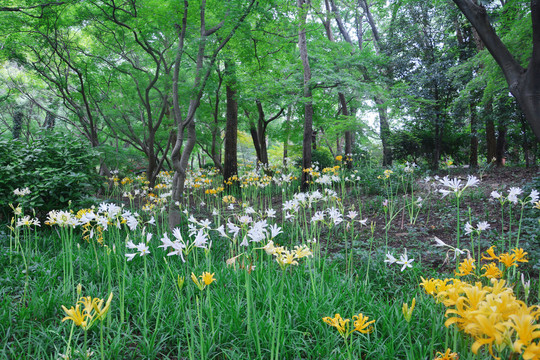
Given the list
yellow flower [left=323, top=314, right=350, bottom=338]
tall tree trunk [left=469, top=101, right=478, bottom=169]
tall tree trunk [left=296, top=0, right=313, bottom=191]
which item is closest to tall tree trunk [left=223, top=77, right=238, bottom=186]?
tall tree trunk [left=296, top=0, right=313, bottom=191]

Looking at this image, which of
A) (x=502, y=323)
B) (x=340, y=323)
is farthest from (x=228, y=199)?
(x=502, y=323)

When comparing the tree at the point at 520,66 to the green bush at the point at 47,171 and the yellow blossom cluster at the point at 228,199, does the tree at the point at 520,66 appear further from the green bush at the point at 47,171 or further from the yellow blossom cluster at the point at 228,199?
the green bush at the point at 47,171

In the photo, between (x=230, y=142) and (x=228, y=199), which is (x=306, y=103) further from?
(x=228, y=199)

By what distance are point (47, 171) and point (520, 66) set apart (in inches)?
296

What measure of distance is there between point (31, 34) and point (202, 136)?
6312 mm

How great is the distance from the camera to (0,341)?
1.97m

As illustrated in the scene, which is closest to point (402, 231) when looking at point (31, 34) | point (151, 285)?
point (151, 285)

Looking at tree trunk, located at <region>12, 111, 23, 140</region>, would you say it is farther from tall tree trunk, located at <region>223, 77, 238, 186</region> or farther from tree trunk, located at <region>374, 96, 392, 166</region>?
tree trunk, located at <region>374, 96, 392, 166</region>

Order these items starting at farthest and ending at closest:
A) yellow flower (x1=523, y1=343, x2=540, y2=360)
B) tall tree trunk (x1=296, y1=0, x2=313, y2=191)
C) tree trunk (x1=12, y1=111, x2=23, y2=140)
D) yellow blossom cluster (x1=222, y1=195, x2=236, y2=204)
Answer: tree trunk (x1=12, y1=111, x2=23, y2=140) < tall tree trunk (x1=296, y1=0, x2=313, y2=191) < yellow blossom cluster (x1=222, y1=195, x2=236, y2=204) < yellow flower (x1=523, y1=343, x2=540, y2=360)

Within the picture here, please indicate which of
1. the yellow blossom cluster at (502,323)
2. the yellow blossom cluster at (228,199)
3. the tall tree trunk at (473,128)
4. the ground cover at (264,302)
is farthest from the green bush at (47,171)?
the tall tree trunk at (473,128)

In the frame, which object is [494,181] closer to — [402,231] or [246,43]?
[402,231]

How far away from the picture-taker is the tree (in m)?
4.16

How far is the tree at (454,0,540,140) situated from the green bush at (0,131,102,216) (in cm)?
675

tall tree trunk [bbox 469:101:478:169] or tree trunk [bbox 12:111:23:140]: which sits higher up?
tree trunk [bbox 12:111:23:140]
